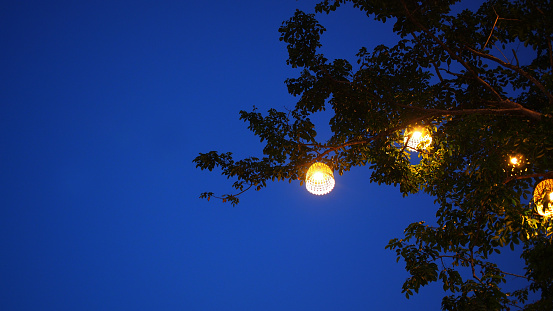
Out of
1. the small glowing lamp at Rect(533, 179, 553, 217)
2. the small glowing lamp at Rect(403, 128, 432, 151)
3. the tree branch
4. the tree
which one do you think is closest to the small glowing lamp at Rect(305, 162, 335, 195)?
the tree

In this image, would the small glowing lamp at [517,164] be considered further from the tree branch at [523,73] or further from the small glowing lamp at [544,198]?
the tree branch at [523,73]

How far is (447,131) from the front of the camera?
15.3 feet

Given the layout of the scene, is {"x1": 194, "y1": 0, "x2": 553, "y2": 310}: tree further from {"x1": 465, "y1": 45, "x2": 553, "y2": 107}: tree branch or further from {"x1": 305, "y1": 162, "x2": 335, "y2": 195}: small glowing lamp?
{"x1": 305, "y1": 162, "x2": 335, "y2": 195}: small glowing lamp

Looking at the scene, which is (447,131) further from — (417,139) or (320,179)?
(320,179)

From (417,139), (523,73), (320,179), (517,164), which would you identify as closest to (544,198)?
(517,164)

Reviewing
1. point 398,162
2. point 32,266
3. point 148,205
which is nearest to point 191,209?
point 148,205

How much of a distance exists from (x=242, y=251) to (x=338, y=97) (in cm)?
10407

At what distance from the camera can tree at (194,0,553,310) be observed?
159 inches

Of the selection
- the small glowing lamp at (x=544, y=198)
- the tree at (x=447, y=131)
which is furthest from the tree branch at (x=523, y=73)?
the small glowing lamp at (x=544, y=198)

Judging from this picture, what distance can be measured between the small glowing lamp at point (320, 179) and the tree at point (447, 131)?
86 centimetres

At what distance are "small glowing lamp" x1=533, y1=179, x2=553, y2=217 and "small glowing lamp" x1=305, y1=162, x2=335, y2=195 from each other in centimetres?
225

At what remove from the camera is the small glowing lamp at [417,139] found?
5.38 m

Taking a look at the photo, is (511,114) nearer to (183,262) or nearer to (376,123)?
(376,123)

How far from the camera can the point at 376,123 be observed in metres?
5.27
